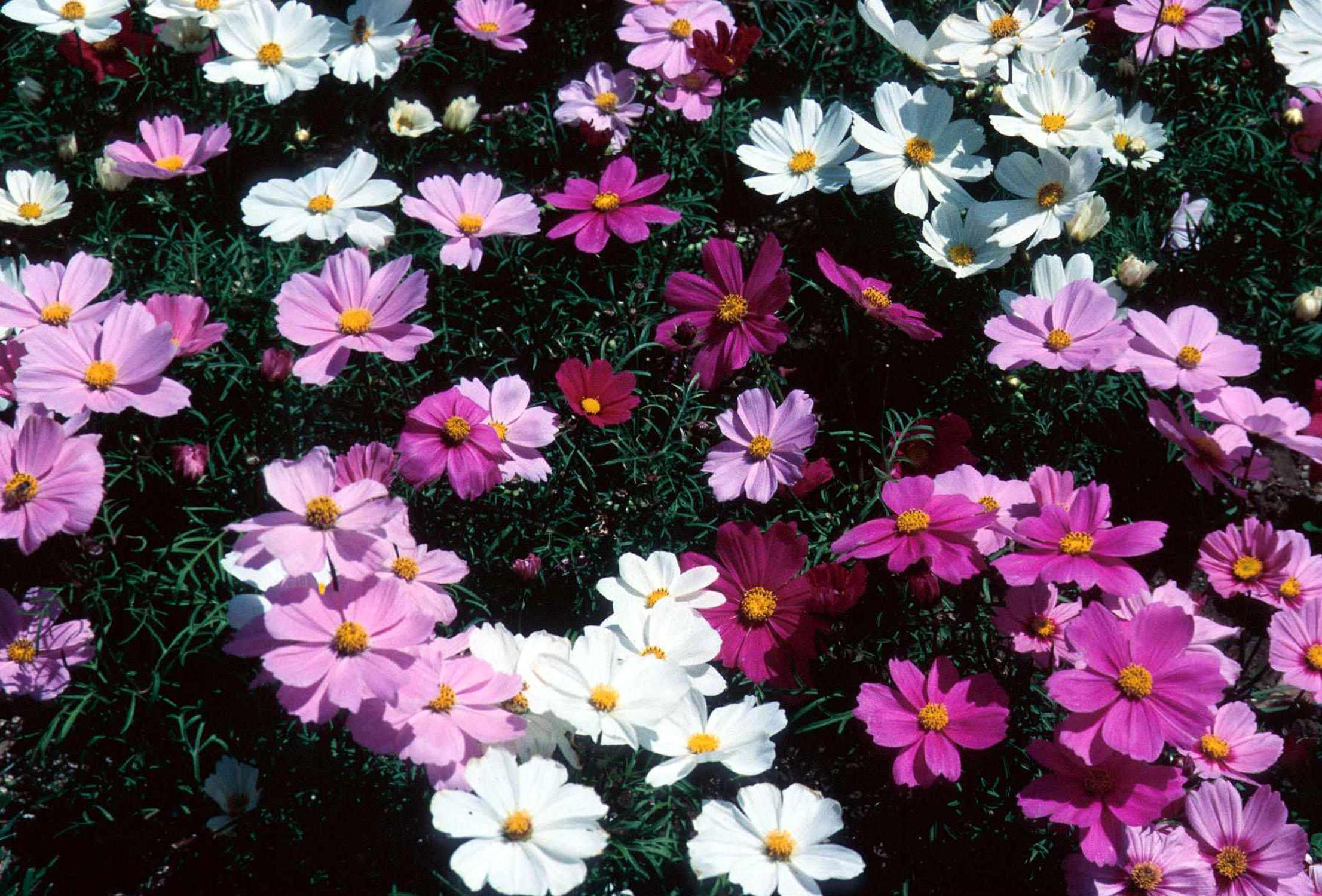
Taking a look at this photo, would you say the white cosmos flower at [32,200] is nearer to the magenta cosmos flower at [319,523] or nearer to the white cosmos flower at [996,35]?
the magenta cosmos flower at [319,523]

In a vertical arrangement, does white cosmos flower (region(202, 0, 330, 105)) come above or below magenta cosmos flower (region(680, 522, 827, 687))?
above

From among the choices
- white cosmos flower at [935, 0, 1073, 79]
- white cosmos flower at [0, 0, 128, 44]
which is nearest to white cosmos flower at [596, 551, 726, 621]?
white cosmos flower at [935, 0, 1073, 79]

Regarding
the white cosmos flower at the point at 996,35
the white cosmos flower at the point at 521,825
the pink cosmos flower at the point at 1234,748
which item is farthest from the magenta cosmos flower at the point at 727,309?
the pink cosmos flower at the point at 1234,748

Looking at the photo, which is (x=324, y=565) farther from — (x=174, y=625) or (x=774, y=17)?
(x=774, y=17)

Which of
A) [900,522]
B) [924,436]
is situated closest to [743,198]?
[924,436]

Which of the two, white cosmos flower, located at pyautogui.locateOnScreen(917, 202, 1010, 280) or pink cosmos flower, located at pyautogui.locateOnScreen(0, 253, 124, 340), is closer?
pink cosmos flower, located at pyautogui.locateOnScreen(0, 253, 124, 340)

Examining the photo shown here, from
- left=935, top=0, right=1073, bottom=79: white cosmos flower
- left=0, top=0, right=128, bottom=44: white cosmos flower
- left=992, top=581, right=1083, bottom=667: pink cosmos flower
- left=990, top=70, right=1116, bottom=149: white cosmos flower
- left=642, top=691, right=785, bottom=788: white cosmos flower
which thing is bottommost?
left=642, top=691, right=785, bottom=788: white cosmos flower

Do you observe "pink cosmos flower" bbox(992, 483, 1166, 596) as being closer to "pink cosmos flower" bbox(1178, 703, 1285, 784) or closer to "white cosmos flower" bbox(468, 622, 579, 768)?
"pink cosmos flower" bbox(1178, 703, 1285, 784)
